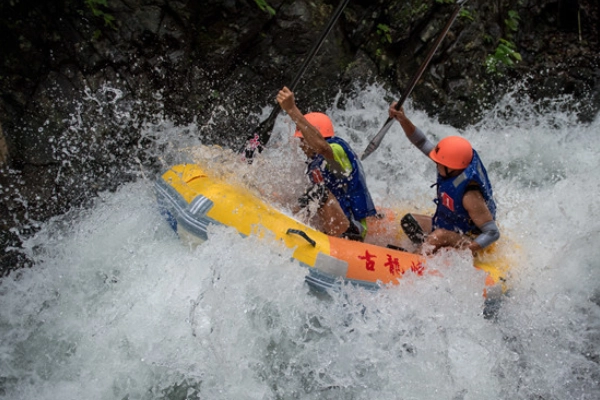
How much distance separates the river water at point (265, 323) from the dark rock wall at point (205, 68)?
2.54 ft

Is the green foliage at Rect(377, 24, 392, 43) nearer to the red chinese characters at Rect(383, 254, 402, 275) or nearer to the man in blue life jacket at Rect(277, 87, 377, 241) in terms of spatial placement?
the man in blue life jacket at Rect(277, 87, 377, 241)

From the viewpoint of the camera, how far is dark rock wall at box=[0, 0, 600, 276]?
4.88m

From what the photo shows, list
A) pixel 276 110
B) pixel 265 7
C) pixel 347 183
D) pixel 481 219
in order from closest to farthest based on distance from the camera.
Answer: pixel 481 219 < pixel 347 183 < pixel 276 110 < pixel 265 7

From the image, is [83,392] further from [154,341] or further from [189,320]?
[189,320]

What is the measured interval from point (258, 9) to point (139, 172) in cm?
220

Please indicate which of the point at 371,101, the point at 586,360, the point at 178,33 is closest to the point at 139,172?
the point at 178,33

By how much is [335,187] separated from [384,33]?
10.2 feet

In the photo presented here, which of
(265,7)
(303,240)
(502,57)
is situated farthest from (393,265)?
(502,57)

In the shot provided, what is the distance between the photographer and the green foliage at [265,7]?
18.9 ft

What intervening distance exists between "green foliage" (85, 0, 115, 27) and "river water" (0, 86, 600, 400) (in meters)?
1.73

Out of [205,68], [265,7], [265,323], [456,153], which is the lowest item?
[265,323]

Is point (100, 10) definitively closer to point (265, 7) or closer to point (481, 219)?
point (265, 7)

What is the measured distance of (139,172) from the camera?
547 centimetres

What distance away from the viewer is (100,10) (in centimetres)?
518
